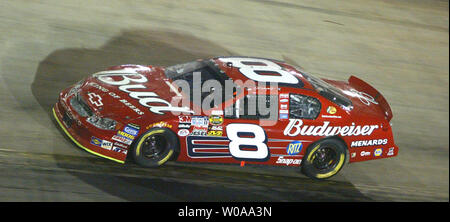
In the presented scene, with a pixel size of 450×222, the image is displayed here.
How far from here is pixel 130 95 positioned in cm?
667

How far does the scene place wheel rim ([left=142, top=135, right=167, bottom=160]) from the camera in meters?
6.48

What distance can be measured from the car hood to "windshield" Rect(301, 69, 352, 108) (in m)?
1.93

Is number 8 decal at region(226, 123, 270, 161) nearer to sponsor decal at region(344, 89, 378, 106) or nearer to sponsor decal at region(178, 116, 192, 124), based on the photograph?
sponsor decal at region(178, 116, 192, 124)

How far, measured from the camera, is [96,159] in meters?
6.64

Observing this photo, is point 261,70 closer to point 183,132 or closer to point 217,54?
point 183,132

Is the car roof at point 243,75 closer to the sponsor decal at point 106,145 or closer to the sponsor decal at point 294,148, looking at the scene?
the sponsor decal at point 294,148

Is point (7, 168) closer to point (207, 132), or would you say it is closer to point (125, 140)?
point (125, 140)

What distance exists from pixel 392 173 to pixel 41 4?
760 cm

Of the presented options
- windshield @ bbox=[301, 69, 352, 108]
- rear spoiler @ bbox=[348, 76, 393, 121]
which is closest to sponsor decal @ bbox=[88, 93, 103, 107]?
windshield @ bbox=[301, 69, 352, 108]

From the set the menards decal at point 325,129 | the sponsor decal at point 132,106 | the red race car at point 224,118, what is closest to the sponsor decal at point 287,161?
the red race car at point 224,118

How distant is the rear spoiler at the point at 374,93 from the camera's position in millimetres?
7750

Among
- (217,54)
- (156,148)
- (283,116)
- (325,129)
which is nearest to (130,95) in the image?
(156,148)

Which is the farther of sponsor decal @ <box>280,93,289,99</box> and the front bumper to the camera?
sponsor decal @ <box>280,93,289,99</box>

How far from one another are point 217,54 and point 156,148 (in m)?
4.64
